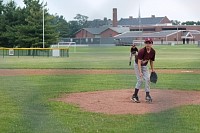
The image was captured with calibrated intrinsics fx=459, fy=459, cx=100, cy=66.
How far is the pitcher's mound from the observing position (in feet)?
22.5

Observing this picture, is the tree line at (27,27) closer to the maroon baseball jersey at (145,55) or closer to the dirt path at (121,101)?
the dirt path at (121,101)

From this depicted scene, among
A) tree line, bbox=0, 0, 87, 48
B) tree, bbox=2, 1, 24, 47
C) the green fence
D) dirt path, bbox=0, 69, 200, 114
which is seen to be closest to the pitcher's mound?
dirt path, bbox=0, 69, 200, 114

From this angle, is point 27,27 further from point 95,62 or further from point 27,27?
point 95,62

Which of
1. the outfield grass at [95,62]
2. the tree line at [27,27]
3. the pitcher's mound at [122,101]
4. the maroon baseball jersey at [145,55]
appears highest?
the tree line at [27,27]

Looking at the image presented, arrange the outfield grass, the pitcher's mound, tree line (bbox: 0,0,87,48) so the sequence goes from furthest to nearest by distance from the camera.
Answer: tree line (bbox: 0,0,87,48)
the outfield grass
the pitcher's mound

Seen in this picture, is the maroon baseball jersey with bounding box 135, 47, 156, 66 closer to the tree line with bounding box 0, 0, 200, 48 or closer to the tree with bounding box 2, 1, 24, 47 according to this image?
the tree line with bounding box 0, 0, 200, 48

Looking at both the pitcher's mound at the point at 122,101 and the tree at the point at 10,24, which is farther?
the tree at the point at 10,24

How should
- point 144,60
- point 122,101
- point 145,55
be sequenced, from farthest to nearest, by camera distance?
point 122,101, point 144,60, point 145,55

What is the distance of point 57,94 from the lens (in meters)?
9.02

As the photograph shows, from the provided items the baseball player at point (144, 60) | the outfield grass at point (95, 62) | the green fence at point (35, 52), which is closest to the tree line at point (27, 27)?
the green fence at point (35, 52)

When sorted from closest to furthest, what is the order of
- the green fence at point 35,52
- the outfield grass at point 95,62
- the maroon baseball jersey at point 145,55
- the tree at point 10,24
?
the maroon baseball jersey at point 145,55 → the outfield grass at point 95,62 → the green fence at point 35,52 → the tree at point 10,24

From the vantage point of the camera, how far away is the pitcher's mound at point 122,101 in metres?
6.84

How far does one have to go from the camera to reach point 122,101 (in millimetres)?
7914

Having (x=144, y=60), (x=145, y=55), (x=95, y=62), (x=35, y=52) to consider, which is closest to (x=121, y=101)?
(x=144, y=60)
